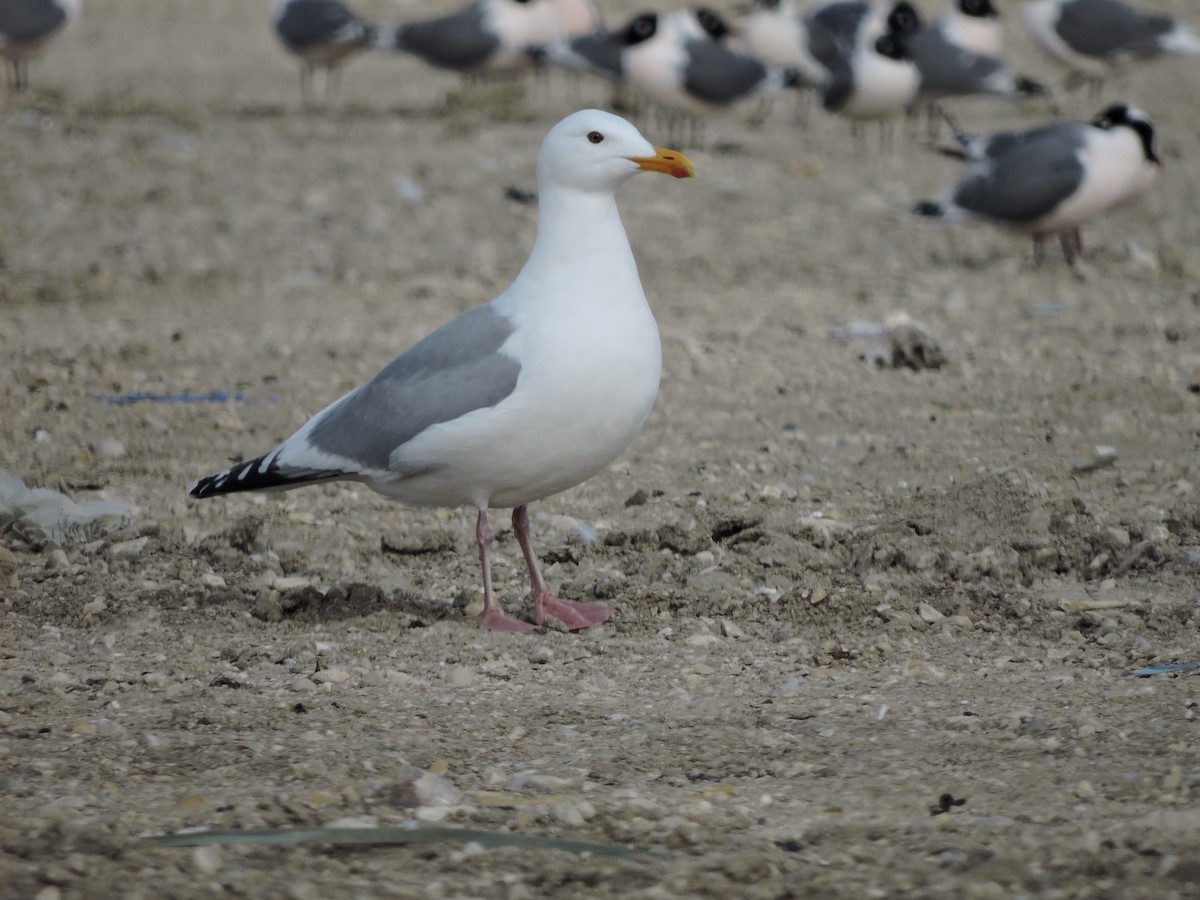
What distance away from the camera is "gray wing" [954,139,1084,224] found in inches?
413

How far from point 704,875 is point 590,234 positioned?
215 centimetres

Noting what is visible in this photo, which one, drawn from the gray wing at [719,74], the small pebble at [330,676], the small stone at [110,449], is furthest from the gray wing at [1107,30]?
the small pebble at [330,676]

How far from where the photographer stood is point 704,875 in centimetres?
317

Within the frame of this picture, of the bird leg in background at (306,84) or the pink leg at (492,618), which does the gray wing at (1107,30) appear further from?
the pink leg at (492,618)

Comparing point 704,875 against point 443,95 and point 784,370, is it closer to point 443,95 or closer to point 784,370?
point 784,370

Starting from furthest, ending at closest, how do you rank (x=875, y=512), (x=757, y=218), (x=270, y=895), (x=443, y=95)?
(x=443, y=95) → (x=757, y=218) → (x=875, y=512) → (x=270, y=895)

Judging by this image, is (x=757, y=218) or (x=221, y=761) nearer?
(x=221, y=761)

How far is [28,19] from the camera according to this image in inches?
647

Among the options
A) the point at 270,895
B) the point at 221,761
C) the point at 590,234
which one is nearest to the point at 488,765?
the point at 221,761

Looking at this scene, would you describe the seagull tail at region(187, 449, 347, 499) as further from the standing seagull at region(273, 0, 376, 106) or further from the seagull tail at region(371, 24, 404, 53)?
the seagull tail at region(371, 24, 404, 53)

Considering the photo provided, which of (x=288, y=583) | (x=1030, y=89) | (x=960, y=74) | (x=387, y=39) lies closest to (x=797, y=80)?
(x=960, y=74)

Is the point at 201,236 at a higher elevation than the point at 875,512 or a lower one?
higher

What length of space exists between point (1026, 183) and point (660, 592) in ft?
20.7

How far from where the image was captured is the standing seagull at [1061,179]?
10516 millimetres
